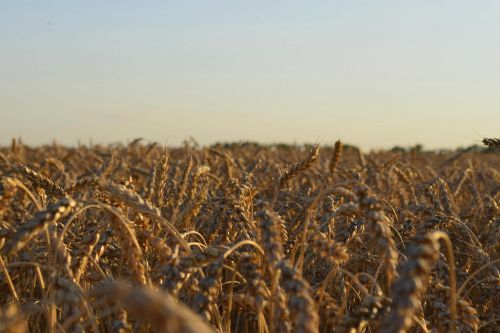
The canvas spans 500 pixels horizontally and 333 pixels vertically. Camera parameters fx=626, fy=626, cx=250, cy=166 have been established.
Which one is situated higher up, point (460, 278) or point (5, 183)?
point (5, 183)

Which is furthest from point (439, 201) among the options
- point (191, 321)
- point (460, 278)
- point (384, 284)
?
point (191, 321)

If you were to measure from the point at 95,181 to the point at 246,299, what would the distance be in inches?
31.5

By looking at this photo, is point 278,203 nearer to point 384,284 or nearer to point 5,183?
point 384,284

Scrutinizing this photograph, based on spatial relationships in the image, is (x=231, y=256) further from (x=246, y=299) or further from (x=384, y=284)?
(x=384, y=284)

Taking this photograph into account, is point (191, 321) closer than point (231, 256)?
Yes

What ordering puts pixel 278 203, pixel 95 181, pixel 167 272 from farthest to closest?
pixel 278 203
pixel 95 181
pixel 167 272

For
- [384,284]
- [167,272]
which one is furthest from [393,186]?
[167,272]

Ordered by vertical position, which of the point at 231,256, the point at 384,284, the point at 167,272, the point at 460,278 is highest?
the point at 167,272

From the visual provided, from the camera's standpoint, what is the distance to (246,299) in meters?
2.12

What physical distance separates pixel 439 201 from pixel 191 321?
3656 millimetres

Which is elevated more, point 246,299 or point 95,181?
point 95,181

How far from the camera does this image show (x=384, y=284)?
3.87 metres

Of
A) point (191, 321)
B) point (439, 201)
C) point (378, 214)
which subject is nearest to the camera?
point (191, 321)

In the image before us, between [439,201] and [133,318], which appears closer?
[133,318]
